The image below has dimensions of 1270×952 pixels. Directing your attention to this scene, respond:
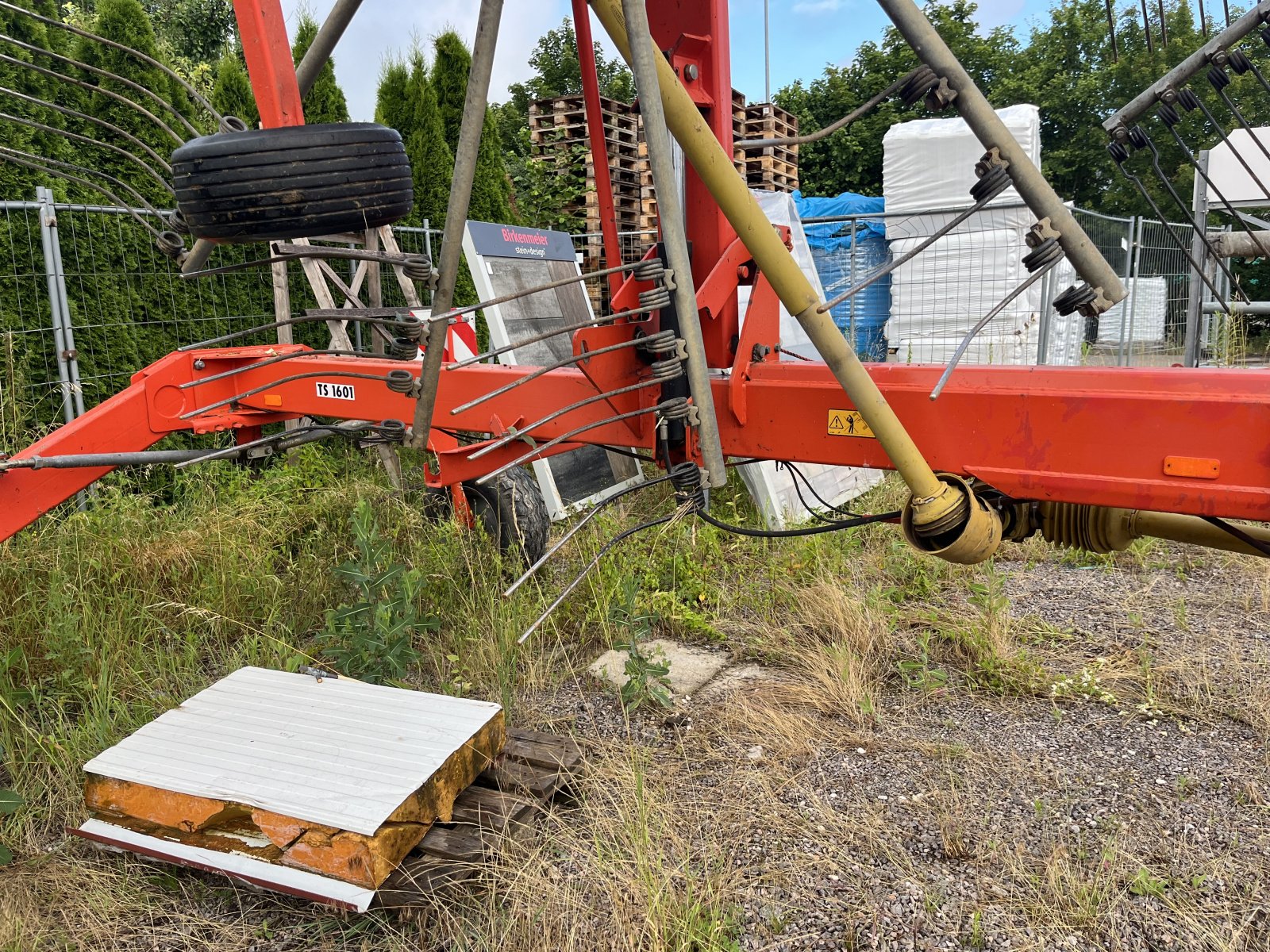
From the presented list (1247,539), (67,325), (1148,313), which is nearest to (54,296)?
(67,325)

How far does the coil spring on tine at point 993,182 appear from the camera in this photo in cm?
165

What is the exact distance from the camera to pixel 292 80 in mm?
1832

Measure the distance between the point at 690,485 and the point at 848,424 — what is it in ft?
1.28

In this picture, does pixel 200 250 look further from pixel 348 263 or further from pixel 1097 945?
pixel 348 263

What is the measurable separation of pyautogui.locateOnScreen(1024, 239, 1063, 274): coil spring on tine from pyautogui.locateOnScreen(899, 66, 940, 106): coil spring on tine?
1.10 feet

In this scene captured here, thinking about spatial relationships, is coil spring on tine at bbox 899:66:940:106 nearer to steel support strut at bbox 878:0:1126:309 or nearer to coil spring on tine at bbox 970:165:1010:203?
steel support strut at bbox 878:0:1126:309

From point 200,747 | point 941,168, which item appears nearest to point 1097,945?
point 200,747

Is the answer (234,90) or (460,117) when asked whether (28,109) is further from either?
(460,117)

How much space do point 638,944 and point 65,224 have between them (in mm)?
5398

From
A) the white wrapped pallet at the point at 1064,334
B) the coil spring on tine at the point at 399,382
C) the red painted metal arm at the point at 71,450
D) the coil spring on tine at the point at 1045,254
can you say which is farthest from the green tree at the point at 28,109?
the white wrapped pallet at the point at 1064,334

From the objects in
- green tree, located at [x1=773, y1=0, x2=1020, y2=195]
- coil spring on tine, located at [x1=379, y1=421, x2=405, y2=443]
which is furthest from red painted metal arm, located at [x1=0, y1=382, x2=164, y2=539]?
green tree, located at [x1=773, y1=0, x2=1020, y2=195]

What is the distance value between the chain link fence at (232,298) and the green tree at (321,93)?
1036 millimetres

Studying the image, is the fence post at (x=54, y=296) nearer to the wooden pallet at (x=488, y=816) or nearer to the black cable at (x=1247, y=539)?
the wooden pallet at (x=488, y=816)

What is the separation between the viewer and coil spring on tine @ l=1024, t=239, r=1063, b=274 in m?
1.64
